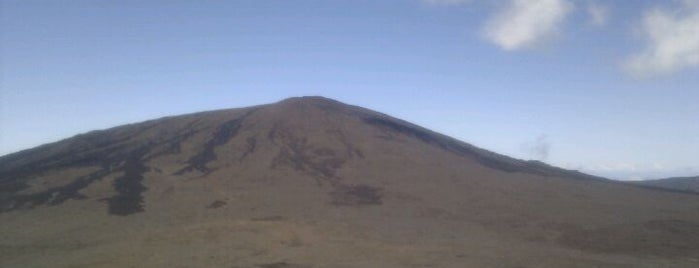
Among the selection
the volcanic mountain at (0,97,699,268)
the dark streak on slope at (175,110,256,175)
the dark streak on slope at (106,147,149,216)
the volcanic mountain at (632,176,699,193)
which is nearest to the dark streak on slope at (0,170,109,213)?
the volcanic mountain at (0,97,699,268)

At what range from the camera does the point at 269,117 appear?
60375mm

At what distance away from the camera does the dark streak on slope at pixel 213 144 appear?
1832 inches

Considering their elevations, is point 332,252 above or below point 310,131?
below

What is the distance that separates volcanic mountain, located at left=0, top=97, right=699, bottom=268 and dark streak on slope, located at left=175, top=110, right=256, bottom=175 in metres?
0.18

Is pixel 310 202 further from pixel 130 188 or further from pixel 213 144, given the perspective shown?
pixel 213 144

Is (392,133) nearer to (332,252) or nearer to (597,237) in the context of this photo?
(597,237)

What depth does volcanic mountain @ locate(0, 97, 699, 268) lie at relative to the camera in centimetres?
2498

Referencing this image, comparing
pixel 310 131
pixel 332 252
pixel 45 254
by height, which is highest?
pixel 310 131

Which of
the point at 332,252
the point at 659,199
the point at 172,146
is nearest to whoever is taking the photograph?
the point at 332,252

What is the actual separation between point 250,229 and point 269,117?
→ 32.0m

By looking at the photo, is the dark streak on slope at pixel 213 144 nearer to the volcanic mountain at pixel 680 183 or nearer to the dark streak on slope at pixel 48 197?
the dark streak on slope at pixel 48 197

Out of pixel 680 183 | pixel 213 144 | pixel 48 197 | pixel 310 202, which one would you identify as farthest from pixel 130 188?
pixel 680 183

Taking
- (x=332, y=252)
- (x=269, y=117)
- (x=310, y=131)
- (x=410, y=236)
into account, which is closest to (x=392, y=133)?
(x=310, y=131)

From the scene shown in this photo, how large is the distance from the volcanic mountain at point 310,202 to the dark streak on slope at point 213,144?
0.60 feet
